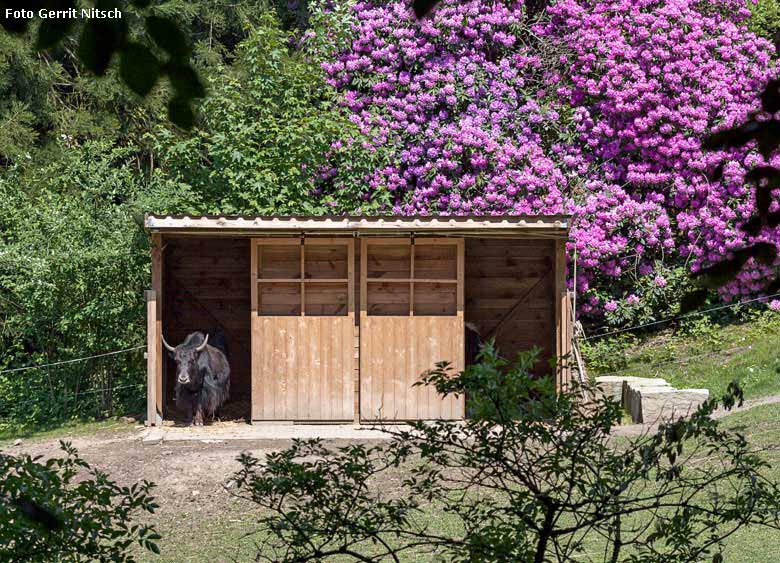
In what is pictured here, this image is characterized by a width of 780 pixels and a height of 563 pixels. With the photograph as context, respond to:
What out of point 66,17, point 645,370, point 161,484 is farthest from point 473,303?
point 66,17

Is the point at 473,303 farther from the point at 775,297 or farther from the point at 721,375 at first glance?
the point at 775,297

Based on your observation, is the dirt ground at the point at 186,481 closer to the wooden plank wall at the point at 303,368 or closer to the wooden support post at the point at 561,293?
the wooden plank wall at the point at 303,368

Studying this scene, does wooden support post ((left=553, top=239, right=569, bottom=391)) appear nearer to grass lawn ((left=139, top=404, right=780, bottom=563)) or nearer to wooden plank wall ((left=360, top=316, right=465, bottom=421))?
wooden plank wall ((left=360, top=316, right=465, bottom=421))

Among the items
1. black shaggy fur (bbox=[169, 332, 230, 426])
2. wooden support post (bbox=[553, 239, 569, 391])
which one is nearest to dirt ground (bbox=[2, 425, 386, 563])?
black shaggy fur (bbox=[169, 332, 230, 426])

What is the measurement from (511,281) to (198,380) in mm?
4178

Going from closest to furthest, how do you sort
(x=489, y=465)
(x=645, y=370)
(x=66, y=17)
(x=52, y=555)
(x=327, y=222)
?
(x=66, y=17)
(x=52, y=555)
(x=489, y=465)
(x=327, y=222)
(x=645, y=370)

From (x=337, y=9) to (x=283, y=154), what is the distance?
3377mm

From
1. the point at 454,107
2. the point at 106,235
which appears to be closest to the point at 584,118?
the point at 454,107

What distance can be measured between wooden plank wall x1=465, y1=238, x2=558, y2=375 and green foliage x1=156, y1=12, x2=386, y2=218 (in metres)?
1.85

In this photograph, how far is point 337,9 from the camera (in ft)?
54.3

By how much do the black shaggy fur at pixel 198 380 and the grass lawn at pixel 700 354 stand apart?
5.31 m

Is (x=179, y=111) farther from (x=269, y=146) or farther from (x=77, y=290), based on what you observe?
(x=269, y=146)

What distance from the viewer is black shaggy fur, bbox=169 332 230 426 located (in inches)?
487

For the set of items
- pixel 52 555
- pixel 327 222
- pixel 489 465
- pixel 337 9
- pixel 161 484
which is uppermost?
pixel 337 9
